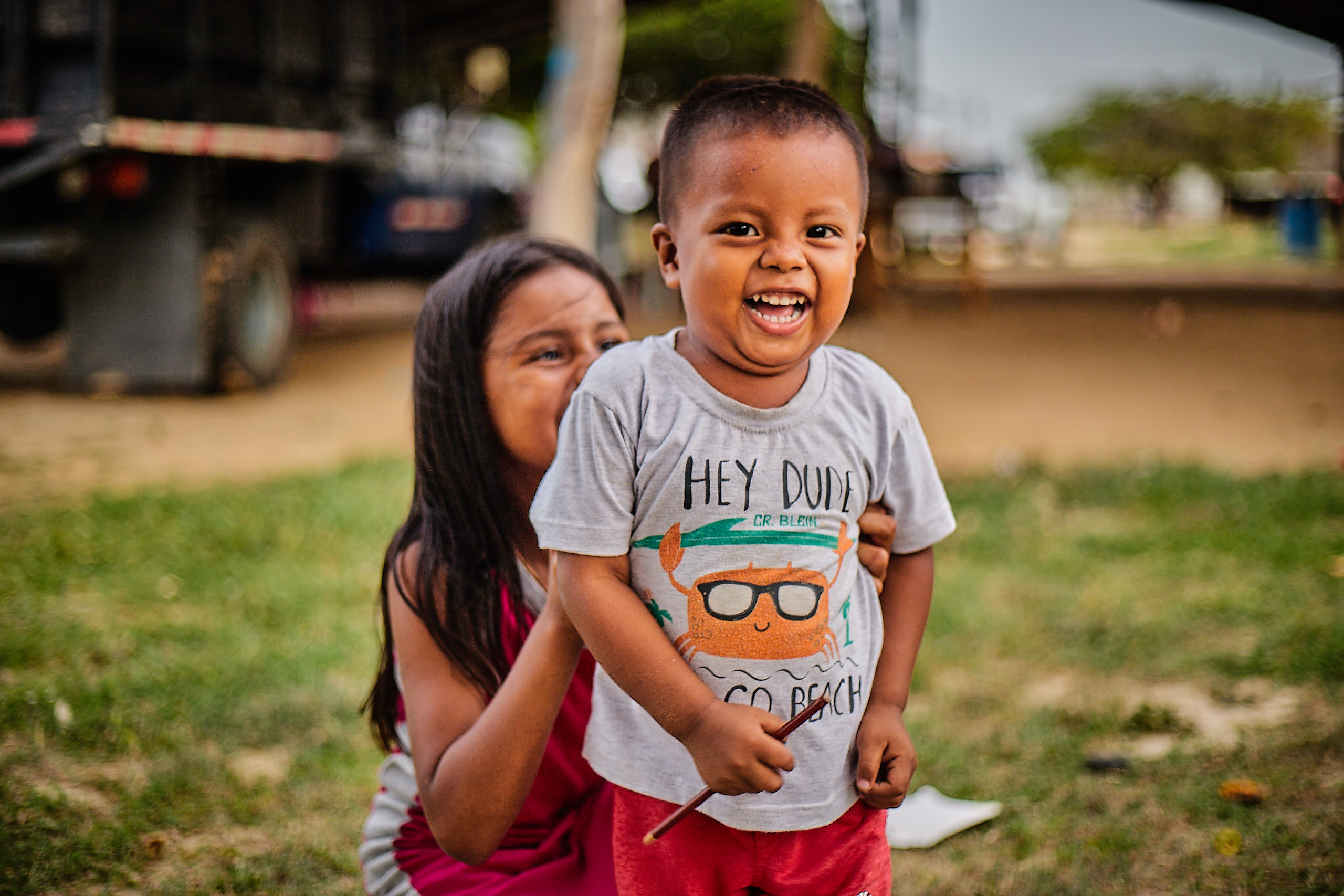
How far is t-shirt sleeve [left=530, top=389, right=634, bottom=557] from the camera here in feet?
4.42

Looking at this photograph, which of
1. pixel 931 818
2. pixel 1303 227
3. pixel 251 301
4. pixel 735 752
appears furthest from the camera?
pixel 1303 227

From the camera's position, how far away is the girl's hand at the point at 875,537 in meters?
1.50

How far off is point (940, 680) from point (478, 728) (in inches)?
91.1

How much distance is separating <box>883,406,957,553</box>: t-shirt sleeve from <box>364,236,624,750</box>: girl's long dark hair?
1.91 feet

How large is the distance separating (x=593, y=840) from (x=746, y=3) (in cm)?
2693

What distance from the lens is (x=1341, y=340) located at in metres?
9.58

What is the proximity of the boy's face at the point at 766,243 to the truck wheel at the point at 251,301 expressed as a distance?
6.52m

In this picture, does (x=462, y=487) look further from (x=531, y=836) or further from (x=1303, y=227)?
(x=1303, y=227)

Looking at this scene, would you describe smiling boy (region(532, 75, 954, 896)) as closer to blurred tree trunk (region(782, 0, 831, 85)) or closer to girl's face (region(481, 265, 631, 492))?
girl's face (region(481, 265, 631, 492))

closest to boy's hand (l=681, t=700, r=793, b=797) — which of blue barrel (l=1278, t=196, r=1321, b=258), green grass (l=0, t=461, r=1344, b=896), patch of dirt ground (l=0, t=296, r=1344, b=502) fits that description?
green grass (l=0, t=461, r=1344, b=896)

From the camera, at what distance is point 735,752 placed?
4.18 feet

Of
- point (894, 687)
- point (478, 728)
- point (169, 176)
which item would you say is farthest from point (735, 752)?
point (169, 176)

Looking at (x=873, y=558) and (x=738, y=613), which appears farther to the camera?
(x=873, y=558)

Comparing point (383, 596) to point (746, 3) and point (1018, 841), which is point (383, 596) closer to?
point (1018, 841)
